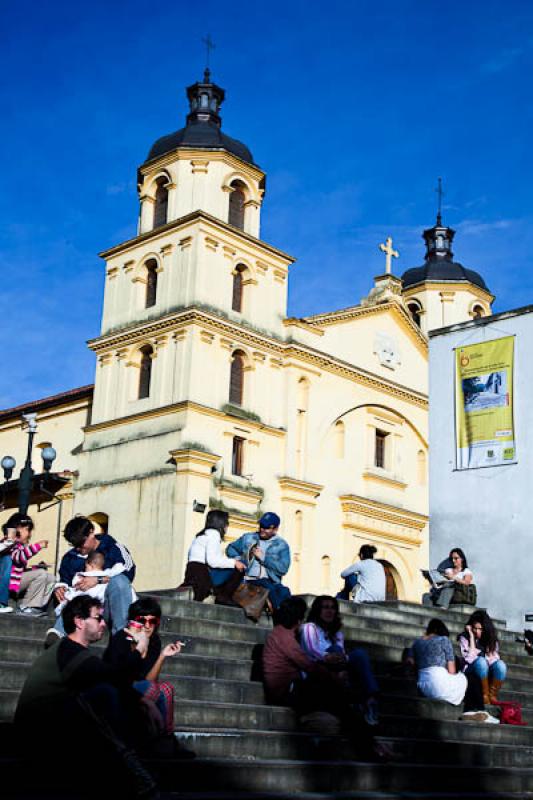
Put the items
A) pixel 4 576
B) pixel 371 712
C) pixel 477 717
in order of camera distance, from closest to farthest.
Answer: pixel 371 712 < pixel 477 717 < pixel 4 576

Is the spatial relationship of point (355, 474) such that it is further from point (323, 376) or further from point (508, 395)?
point (508, 395)

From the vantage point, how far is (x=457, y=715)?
10.6 meters

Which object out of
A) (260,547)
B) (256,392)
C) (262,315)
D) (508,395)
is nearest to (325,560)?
(256,392)

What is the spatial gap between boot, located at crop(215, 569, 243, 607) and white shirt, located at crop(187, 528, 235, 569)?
151mm

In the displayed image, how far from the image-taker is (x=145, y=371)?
31.4 m

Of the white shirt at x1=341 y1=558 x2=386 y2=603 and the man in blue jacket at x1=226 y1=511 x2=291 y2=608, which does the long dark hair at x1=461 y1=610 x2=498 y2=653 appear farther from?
the white shirt at x1=341 y1=558 x2=386 y2=603

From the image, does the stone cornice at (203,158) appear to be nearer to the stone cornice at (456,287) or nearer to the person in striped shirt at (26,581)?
the stone cornice at (456,287)

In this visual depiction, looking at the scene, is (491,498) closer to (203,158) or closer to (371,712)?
(371,712)

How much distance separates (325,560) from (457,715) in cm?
2139

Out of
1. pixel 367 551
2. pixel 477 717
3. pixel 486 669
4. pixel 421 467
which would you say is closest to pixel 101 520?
pixel 421 467

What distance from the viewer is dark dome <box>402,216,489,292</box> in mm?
41281

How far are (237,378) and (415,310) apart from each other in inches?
492

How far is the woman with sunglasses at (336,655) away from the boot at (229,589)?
213 centimetres

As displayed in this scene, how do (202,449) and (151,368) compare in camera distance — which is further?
(151,368)
